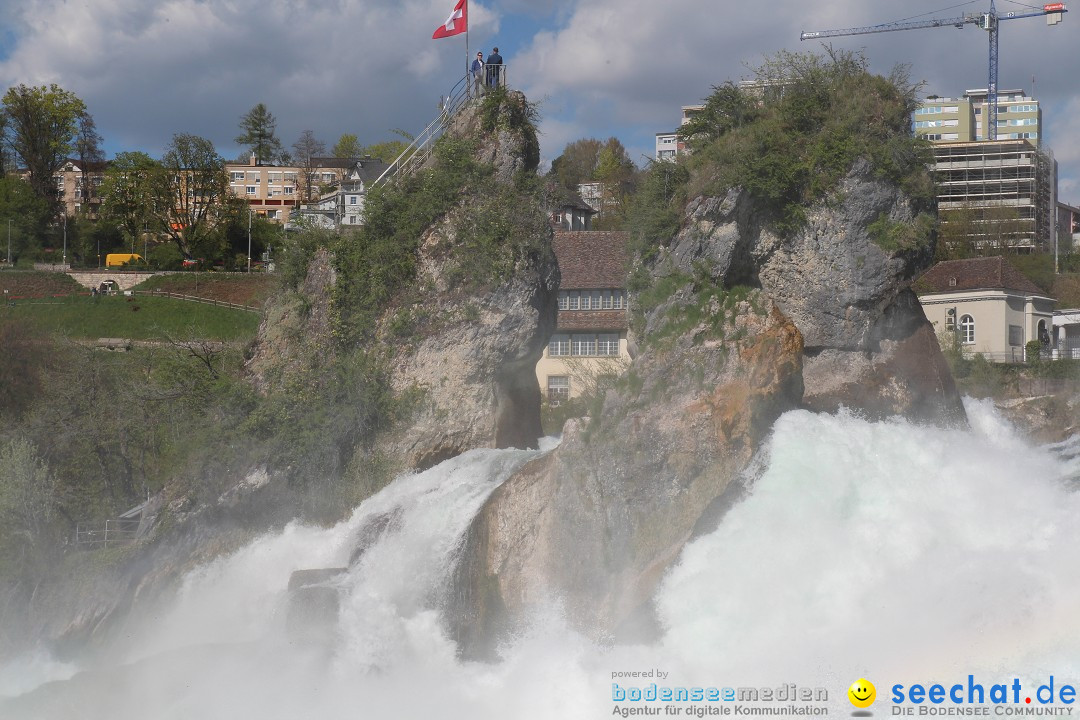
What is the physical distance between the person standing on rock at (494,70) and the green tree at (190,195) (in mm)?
59139

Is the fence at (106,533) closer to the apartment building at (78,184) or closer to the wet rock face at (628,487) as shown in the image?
the wet rock face at (628,487)

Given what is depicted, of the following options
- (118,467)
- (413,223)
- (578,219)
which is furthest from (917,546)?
(578,219)

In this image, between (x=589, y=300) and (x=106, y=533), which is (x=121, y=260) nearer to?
(x=589, y=300)

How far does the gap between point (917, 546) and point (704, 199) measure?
27.3 feet

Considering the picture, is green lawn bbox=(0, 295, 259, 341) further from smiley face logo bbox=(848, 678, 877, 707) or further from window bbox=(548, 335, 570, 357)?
smiley face logo bbox=(848, 678, 877, 707)

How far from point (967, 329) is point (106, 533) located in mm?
33302

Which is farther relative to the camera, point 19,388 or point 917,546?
point 19,388

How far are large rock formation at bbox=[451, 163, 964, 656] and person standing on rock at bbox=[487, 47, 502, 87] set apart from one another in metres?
7.59

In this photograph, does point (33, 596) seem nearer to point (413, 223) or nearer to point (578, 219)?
point (413, 223)

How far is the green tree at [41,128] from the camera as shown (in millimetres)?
92188

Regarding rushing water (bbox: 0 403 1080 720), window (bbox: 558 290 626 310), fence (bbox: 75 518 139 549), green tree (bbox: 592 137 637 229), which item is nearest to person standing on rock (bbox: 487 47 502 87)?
rushing water (bbox: 0 403 1080 720)

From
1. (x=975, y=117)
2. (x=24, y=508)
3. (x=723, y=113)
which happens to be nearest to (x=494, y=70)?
(x=723, y=113)

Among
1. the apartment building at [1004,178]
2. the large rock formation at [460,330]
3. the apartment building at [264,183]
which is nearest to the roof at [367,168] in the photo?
the apartment building at [264,183]

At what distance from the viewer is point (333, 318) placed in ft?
86.4
